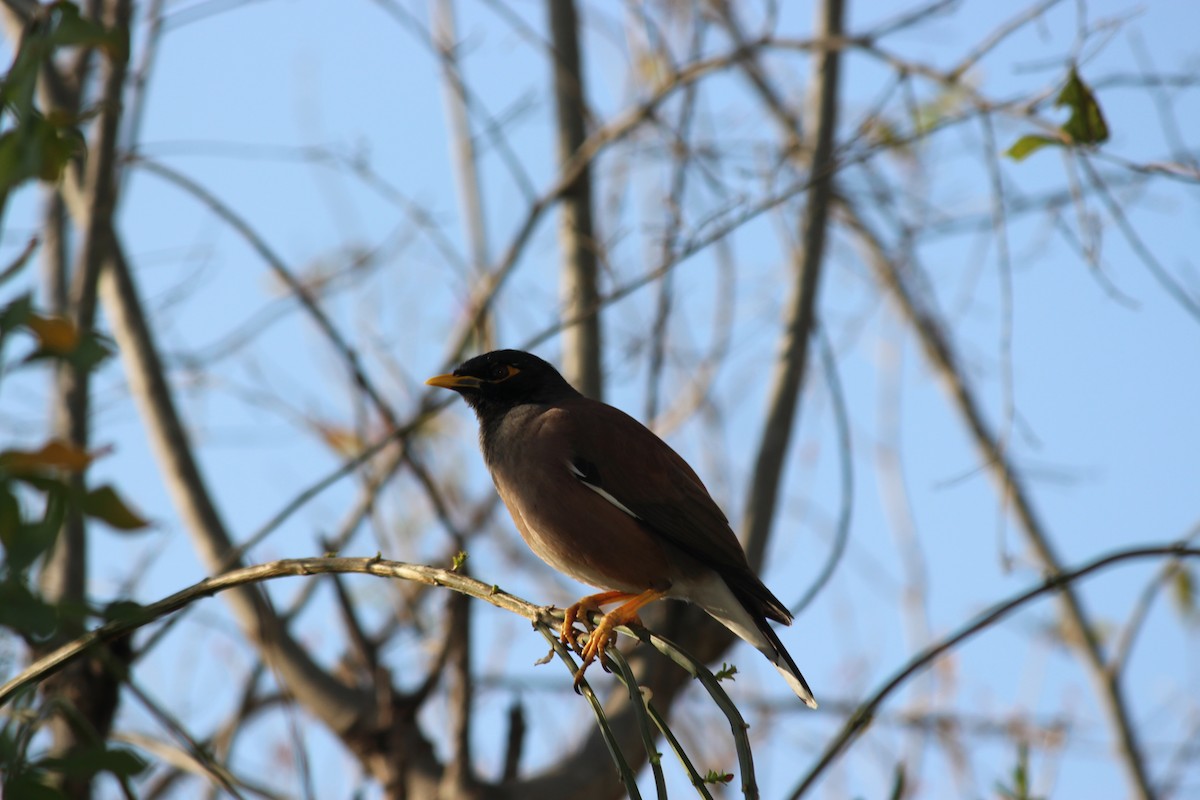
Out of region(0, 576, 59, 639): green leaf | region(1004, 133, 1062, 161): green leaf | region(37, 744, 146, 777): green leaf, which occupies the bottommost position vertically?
region(37, 744, 146, 777): green leaf

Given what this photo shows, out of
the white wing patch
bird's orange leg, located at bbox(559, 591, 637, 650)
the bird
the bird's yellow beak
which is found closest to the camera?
bird's orange leg, located at bbox(559, 591, 637, 650)

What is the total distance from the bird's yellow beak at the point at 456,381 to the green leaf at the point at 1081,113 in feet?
7.06

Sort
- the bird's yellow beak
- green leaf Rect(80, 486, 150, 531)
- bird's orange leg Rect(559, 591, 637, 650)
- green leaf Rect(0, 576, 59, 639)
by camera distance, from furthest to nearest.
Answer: the bird's yellow beak
bird's orange leg Rect(559, 591, 637, 650)
green leaf Rect(80, 486, 150, 531)
green leaf Rect(0, 576, 59, 639)

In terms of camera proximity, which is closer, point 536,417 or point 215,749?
point 536,417

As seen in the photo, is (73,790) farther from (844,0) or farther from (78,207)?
(844,0)

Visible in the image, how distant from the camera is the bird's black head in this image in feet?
14.9

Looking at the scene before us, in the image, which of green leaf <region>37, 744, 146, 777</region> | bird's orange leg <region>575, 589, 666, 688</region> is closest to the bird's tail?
bird's orange leg <region>575, 589, 666, 688</region>

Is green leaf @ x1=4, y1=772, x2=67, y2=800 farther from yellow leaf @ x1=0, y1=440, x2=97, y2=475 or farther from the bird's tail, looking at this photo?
the bird's tail

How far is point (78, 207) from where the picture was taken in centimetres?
501

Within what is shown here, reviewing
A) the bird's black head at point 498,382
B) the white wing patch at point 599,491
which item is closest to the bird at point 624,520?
the white wing patch at point 599,491

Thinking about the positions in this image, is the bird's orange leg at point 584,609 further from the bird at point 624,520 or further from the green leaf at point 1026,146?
the green leaf at point 1026,146

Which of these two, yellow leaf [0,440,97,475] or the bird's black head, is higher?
the bird's black head

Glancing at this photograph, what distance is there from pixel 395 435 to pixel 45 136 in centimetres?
301

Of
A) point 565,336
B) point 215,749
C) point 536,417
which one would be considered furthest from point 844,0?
A: point 215,749
